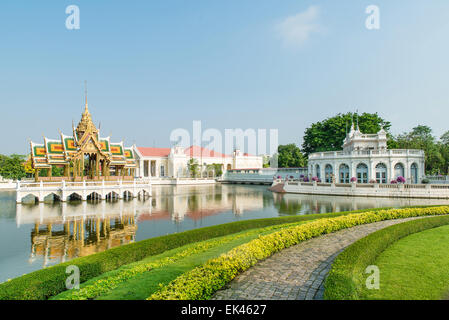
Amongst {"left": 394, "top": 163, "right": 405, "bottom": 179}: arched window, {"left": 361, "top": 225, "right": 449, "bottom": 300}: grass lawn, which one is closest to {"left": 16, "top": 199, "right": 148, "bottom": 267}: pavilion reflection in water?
{"left": 361, "top": 225, "right": 449, "bottom": 300}: grass lawn

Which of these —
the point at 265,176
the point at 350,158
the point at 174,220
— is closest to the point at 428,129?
the point at 265,176

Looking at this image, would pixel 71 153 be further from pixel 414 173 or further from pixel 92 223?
pixel 414 173

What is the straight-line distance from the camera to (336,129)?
5903 centimetres

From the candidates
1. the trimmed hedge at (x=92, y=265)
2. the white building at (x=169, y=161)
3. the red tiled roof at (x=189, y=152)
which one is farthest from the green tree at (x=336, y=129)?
the trimmed hedge at (x=92, y=265)

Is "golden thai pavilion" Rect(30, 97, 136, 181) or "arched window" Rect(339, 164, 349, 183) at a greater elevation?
"golden thai pavilion" Rect(30, 97, 136, 181)

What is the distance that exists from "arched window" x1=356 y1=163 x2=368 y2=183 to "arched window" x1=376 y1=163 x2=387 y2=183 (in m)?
1.54

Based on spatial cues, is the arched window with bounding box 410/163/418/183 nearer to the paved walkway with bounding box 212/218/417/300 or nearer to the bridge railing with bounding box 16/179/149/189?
the paved walkway with bounding box 212/218/417/300

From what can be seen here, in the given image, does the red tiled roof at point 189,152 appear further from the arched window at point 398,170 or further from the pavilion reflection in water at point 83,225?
the pavilion reflection in water at point 83,225

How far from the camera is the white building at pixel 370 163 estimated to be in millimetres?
38000

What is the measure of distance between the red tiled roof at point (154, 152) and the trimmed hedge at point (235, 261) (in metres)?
74.1

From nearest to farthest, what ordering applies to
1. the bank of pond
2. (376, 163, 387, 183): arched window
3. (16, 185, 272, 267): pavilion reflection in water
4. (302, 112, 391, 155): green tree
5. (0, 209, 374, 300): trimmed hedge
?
the bank of pond < (0, 209, 374, 300): trimmed hedge < (16, 185, 272, 267): pavilion reflection in water < (376, 163, 387, 183): arched window < (302, 112, 391, 155): green tree

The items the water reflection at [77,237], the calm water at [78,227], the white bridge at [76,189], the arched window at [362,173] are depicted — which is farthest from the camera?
the arched window at [362,173]

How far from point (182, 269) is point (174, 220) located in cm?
1303

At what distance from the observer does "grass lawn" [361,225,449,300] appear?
589 centimetres
